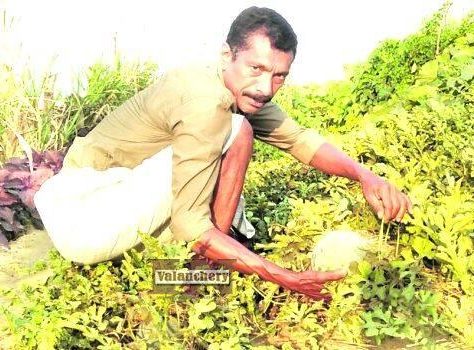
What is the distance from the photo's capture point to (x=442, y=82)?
6.51 metres

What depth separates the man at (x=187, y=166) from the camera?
9.68 ft

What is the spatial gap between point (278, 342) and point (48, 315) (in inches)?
37.1

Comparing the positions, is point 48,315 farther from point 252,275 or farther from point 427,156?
point 427,156

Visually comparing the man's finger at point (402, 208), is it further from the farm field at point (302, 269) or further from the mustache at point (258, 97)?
the mustache at point (258, 97)

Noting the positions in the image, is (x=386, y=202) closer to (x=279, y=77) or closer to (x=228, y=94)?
(x=279, y=77)

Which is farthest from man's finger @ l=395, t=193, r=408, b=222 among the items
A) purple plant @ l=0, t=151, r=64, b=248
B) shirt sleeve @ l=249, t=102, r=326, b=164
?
purple plant @ l=0, t=151, r=64, b=248

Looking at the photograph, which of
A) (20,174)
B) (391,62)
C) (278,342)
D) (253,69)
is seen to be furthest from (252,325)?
(391,62)

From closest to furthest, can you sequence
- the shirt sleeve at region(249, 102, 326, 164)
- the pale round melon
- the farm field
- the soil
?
the farm field → the pale round melon → the shirt sleeve at region(249, 102, 326, 164) → the soil

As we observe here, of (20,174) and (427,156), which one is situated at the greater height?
(427,156)

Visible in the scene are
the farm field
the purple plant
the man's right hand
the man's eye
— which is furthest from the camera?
the purple plant

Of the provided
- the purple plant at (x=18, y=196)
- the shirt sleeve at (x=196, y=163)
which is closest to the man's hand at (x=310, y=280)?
the shirt sleeve at (x=196, y=163)

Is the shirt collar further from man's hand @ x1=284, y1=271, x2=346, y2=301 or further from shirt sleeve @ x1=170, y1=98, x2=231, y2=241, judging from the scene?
man's hand @ x1=284, y1=271, x2=346, y2=301

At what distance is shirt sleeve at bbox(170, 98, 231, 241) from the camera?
2934 mm

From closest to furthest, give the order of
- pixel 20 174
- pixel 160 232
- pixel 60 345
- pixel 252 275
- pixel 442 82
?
pixel 60 345 → pixel 252 275 → pixel 160 232 → pixel 20 174 → pixel 442 82
